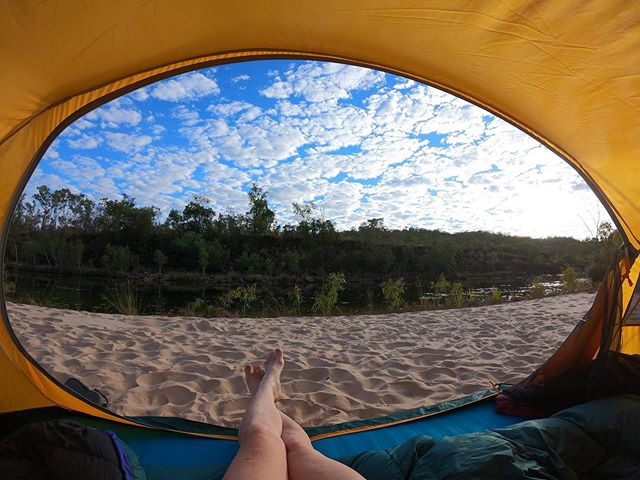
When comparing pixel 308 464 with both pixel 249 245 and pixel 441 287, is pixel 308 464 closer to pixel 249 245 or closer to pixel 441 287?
pixel 441 287

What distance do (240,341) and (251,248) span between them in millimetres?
17104

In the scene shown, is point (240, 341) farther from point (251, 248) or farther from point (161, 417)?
point (251, 248)

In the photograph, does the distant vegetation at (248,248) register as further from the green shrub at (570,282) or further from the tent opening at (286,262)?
the green shrub at (570,282)

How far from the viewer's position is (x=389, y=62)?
2096 mm

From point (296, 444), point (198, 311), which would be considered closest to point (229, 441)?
point (296, 444)

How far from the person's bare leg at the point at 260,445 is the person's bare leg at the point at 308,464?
0.11 feet

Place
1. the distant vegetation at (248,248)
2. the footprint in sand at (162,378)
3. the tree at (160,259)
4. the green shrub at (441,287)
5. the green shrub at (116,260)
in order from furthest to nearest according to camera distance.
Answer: the tree at (160,259) < the green shrub at (116,260) < the distant vegetation at (248,248) < the green shrub at (441,287) < the footprint in sand at (162,378)

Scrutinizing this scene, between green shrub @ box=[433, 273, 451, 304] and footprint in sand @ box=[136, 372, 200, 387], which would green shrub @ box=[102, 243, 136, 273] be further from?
footprint in sand @ box=[136, 372, 200, 387]

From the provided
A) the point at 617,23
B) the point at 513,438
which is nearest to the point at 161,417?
the point at 513,438

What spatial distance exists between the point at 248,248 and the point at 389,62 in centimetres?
1990

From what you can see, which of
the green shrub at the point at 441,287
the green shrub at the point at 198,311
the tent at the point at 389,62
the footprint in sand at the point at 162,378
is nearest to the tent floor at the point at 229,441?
the tent at the point at 389,62

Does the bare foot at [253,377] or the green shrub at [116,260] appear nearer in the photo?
the bare foot at [253,377]

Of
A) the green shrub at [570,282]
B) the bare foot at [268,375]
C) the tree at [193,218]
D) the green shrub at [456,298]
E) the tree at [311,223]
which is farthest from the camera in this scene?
the tree at [193,218]

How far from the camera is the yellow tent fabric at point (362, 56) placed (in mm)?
1422
